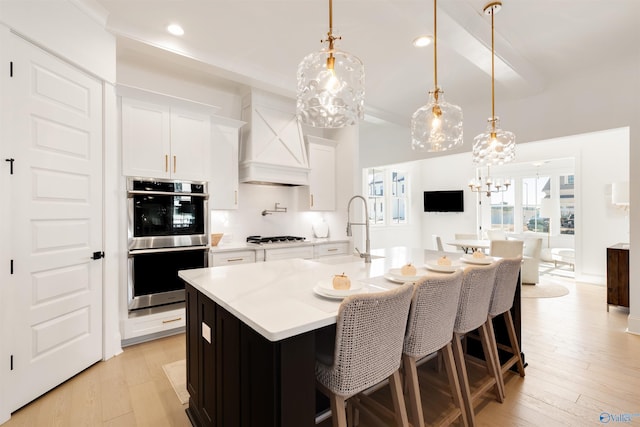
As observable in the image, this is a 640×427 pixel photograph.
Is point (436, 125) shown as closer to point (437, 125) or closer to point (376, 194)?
point (437, 125)

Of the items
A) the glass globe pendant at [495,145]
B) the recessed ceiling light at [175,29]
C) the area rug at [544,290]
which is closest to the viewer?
the glass globe pendant at [495,145]

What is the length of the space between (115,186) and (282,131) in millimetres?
2133

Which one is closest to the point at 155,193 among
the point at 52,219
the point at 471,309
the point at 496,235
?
the point at 52,219

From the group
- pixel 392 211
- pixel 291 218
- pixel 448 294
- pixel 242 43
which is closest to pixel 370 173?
pixel 392 211

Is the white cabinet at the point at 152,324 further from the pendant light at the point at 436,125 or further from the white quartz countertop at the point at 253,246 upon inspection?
the pendant light at the point at 436,125

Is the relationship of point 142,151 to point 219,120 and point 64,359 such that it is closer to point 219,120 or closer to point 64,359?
point 219,120

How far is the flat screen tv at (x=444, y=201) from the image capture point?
7797mm

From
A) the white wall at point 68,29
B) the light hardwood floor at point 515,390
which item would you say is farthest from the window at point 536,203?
the white wall at point 68,29

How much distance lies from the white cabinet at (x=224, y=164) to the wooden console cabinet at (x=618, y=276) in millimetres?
4772

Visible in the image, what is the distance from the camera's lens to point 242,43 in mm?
3043

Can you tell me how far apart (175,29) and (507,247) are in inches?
214

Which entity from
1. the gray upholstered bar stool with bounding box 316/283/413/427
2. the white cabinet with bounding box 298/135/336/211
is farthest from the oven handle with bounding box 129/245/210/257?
the gray upholstered bar stool with bounding box 316/283/413/427

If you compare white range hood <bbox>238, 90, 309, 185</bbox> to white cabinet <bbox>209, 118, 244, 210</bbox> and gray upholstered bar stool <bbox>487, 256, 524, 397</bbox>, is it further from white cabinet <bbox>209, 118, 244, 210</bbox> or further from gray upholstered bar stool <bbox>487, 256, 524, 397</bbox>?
gray upholstered bar stool <bbox>487, 256, 524, 397</bbox>

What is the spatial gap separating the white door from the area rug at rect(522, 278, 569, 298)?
556cm
